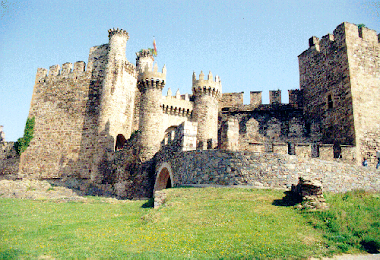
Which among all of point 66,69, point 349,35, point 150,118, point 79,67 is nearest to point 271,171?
point 150,118

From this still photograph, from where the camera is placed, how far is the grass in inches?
313

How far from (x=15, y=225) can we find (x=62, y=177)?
53.7 feet

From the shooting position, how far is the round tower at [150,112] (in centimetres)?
2305

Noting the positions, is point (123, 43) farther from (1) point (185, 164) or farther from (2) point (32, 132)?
(1) point (185, 164)

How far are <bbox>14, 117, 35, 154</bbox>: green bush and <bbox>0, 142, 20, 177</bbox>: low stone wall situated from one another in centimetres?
72

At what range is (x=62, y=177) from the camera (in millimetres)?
26984

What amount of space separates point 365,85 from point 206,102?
1151 cm

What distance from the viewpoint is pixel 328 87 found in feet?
71.8

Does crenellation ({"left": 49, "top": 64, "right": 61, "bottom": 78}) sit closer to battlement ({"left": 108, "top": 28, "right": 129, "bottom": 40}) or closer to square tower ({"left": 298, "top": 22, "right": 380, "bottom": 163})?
battlement ({"left": 108, "top": 28, "right": 129, "bottom": 40})

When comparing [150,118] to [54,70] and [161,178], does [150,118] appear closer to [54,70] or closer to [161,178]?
[161,178]

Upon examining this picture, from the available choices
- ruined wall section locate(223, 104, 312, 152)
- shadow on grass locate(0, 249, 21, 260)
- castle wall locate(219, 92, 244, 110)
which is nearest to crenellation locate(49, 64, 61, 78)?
castle wall locate(219, 92, 244, 110)

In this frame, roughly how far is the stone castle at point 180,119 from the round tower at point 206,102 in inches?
3.3

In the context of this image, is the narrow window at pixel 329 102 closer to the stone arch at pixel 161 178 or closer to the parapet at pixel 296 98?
the parapet at pixel 296 98

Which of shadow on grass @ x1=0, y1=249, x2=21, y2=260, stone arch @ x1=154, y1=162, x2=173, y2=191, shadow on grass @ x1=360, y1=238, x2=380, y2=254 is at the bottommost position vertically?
shadow on grass @ x1=0, y1=249, x2=21, y2=260
